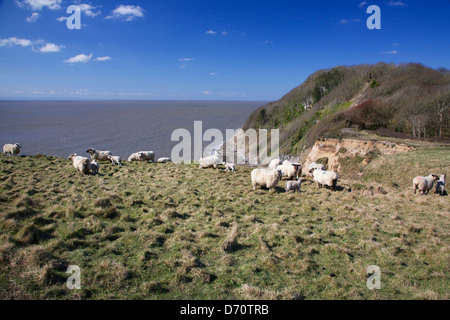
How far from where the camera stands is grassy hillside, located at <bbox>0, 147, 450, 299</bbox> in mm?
5594

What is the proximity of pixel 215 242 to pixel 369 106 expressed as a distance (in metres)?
42.8

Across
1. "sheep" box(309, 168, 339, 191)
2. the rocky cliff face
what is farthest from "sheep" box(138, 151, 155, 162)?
the rocky cliff face

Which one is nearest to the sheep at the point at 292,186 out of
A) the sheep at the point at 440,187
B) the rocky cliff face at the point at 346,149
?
the sheep at the point at 440,187

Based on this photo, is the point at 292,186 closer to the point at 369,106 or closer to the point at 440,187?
the point at 440,187

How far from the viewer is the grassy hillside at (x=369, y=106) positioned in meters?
33.3

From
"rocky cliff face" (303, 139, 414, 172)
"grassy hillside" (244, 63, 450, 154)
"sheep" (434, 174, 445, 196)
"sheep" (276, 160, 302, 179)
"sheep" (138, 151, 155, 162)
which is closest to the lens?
"sheep" (434, 174, 445, 196)

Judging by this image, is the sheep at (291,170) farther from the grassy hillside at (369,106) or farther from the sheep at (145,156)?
the grassy hillside at (369,106)

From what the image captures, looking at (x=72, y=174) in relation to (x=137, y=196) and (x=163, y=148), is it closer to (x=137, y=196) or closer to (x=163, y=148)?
(x=137, y=196)

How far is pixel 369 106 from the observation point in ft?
132

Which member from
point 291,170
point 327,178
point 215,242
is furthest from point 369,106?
point 215,242

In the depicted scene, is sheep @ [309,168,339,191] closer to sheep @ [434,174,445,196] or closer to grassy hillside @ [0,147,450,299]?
grassy hillside @ [0,147,450,299]

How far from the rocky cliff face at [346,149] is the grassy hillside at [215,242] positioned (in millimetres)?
11363

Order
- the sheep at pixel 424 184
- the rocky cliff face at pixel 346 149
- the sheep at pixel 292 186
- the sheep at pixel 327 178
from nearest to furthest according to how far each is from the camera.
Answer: the sheep at pixel 424 184 → the sheep at pixel 292 186 → the sheep at pixel 327 178 → the rocky cliff face at pixel 346 149

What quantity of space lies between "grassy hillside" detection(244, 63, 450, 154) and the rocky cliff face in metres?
2.75
